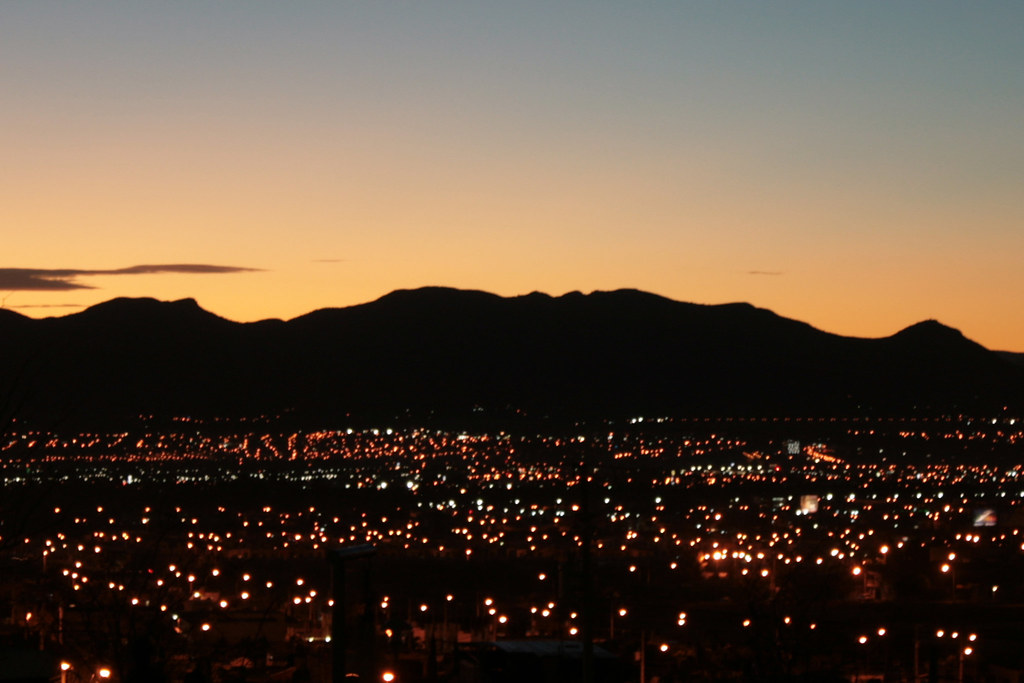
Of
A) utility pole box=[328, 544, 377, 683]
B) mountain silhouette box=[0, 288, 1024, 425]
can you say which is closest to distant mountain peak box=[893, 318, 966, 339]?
mountain silhouette box=[0, 288, 1024, 425]

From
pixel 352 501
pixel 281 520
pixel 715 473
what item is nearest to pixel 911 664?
pixel 281 520

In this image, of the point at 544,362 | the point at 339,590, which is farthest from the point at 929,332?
the point at 339,590

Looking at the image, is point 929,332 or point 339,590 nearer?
point 339,590

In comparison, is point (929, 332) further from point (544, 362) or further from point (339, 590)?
point (339, 590)

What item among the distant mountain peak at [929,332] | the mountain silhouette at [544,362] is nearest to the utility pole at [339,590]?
the mountain silhouette at [544,362]

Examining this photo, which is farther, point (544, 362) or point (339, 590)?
point (544, 362)

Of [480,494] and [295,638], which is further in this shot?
[480,494]

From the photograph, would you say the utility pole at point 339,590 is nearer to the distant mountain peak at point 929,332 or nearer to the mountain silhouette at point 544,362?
the mountain silhouette at point 544,362

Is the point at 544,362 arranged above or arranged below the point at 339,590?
above

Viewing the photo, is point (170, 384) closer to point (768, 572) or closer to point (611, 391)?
point (611, 391)

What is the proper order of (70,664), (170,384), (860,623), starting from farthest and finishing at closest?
(170,384) → (860,623) → (70,664)
